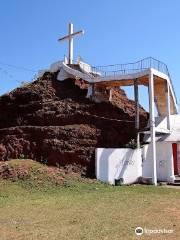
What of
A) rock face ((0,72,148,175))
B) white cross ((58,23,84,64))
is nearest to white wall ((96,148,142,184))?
rock face ((0,72,148,175))

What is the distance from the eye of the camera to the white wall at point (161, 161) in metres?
25.9

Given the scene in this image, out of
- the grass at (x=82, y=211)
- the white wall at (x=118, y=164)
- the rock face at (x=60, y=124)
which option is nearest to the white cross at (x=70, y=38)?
the rock face at (x=60, y=124)

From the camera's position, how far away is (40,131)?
25281 millimetres

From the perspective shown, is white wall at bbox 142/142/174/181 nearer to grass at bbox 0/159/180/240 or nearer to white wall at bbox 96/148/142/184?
white wall at bbox 96/148/142/184

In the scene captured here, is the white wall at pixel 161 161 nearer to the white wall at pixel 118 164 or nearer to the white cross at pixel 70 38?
the white wall at pixel 118 164

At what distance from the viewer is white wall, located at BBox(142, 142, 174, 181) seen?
25.9 metres

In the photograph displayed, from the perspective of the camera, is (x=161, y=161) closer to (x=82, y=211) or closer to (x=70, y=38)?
(x=70, y=38)

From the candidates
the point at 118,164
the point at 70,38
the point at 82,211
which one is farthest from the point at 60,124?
the point at 82,211

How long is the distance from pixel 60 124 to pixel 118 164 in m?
4.92

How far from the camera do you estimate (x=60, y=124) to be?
26.5 m

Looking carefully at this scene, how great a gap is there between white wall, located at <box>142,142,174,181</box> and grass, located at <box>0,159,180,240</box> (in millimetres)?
4122

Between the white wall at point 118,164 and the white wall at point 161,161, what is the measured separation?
0.62 m

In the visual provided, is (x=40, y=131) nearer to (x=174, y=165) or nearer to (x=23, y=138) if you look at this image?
(x=23, y=138)

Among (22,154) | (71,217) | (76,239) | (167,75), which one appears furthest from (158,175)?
(76,239)
